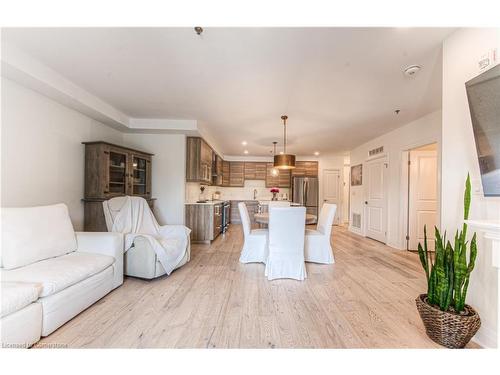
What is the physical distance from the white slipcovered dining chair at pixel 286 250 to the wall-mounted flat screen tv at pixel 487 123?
65.6 inches

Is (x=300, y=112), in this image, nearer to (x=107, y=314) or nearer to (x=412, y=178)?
(x=412, y=178)

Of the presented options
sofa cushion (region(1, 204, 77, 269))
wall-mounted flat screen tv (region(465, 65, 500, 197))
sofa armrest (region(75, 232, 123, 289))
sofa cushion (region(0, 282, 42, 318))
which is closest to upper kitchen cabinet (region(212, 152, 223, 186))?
sofa armrest (region(75, 232, 123, 289))

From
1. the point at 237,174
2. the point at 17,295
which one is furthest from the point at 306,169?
the point at 17,295

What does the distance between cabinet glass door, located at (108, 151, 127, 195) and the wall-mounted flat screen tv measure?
4.25m

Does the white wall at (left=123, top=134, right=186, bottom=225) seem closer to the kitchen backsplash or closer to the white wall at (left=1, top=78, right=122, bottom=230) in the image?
the white wall at (left=1, top=78, right=122, bottom=230)

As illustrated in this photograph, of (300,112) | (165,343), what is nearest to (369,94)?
(300,112)

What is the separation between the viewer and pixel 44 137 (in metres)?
2.70

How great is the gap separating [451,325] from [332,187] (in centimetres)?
648

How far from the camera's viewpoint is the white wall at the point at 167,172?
445 centimetres

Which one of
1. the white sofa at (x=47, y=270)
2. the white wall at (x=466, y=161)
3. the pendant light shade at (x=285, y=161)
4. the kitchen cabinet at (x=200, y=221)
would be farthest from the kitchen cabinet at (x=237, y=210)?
the white wall at (x=466, y=161)

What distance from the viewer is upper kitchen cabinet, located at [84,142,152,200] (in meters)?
3.30

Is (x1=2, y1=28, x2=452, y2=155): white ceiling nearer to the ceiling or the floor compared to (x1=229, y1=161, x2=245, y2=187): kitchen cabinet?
nearer to the ceiling

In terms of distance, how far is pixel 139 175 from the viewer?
411 cm

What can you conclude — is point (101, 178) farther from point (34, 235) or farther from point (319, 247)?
point (319, 247)
